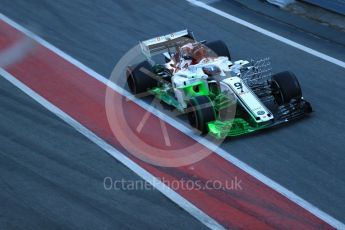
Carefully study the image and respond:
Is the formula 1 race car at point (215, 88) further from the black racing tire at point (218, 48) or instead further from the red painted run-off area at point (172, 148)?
the red painted run-off area at point (172, 148)

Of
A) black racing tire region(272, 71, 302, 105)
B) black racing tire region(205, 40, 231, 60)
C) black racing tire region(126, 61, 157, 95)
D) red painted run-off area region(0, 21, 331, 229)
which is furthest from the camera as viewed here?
black racing tire region(205, 40, 231, 60)

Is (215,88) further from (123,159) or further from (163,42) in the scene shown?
(123,159)

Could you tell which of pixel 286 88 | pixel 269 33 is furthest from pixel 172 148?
pixel 269 33

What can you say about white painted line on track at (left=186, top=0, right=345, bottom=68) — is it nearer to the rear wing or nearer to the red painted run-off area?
the rear wing

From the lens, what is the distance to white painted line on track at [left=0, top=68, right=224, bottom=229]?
8.64m

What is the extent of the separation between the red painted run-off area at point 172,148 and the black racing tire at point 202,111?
31 cm

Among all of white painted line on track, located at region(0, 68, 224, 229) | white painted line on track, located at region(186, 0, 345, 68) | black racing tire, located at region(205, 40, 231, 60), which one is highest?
black racing tire, located at region(205, 40, 231, 60)

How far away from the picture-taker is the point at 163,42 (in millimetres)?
12000

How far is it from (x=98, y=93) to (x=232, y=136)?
10.1ft

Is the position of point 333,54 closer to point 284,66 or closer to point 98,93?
point 284,66

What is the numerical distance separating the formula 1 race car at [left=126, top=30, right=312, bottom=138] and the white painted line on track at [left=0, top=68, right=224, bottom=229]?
1.31m

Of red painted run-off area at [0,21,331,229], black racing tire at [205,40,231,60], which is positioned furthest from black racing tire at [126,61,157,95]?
black racing tire at [205,40,231,60]

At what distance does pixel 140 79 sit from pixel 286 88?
2.65 m

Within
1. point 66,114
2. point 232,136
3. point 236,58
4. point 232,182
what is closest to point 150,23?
point 236,58
